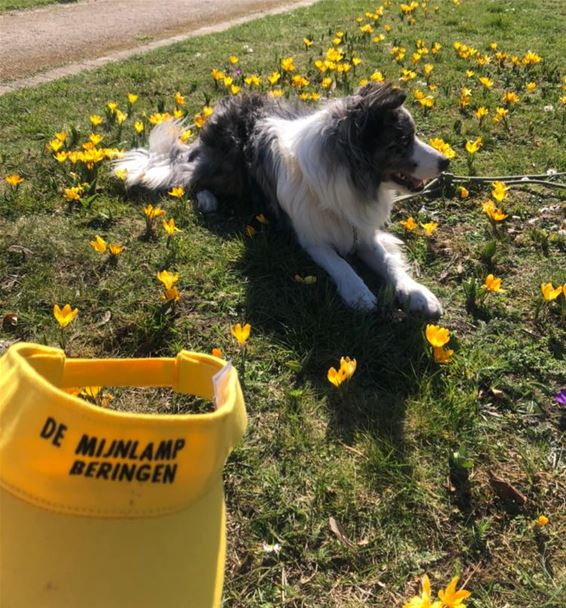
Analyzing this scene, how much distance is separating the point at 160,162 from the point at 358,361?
2.92 m

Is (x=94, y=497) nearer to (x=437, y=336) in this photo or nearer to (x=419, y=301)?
(x=437, y=336)

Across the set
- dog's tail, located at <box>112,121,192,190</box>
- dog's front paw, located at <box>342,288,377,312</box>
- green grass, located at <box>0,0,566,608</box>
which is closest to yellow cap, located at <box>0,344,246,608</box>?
green grass, located at <box>0,0,566,608</box>

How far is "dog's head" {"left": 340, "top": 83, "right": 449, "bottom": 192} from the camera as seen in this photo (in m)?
3.40

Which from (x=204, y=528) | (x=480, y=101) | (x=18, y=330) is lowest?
(x=480, y=101)

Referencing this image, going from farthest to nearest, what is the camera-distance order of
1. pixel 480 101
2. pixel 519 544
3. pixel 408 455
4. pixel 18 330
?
pixel 480 101 < pixel 18 330 < pixel 408 455 < pixel 519 544

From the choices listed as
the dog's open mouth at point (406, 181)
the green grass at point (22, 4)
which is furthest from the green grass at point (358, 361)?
the green grass at point (22, 4)

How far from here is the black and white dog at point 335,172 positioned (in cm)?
344

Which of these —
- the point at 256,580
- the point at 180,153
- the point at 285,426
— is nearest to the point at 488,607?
the point at 256,580

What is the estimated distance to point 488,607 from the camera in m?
1.92

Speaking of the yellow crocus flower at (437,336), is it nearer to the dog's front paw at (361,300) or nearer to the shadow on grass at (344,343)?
the shadow on grass at (344,343)

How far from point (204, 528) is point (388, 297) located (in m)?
2.32

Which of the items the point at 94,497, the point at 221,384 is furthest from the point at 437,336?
the point at 94,497

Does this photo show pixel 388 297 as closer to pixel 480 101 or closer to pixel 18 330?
pixel 18 330

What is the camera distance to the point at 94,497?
953mm
